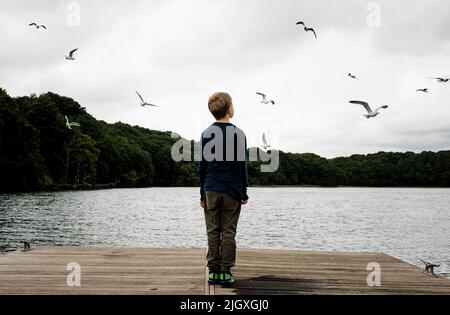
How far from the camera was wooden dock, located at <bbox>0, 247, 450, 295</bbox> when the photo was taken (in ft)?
17.5

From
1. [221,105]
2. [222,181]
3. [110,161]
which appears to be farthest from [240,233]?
[110,161]

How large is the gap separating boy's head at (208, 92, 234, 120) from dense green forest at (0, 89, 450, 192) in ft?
214

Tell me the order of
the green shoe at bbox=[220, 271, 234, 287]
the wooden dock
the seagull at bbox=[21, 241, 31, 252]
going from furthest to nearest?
1. the seagull at bbox=[21, 241, 31, 252]
2. the green shoe at bbox=[220, 271, 234, 287]
3. the wooden dock

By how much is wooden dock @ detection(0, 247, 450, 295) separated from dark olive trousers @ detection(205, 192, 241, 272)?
11.5 inches

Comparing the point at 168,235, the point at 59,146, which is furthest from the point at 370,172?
the point at 168,235

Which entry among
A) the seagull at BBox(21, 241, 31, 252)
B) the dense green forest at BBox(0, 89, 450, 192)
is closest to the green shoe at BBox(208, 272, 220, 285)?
the seagull at BBox(21, 241, 31, 252)

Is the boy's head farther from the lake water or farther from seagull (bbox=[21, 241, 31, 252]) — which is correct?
the lake water

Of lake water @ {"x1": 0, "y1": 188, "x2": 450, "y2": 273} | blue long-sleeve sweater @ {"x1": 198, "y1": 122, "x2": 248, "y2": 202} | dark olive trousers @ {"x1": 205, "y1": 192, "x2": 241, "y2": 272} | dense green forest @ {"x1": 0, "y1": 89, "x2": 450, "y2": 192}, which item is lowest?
lake water @ {"x1": 0, "y1": 188, "x2": 450, "y2": 273}

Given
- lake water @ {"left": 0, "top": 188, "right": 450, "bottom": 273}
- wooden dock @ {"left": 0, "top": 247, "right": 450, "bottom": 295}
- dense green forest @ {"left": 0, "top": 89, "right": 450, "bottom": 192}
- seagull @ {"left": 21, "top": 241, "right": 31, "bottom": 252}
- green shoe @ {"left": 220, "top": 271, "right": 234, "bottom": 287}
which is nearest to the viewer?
wooden dock @ {"left": 0, "top": 247, "right": 450, "bottom": 295}

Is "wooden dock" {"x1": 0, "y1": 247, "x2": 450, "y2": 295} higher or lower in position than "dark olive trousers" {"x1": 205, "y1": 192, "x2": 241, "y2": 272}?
lower

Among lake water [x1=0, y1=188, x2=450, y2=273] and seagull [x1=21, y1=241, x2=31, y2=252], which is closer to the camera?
seagull [x1=21, y1=241, x2=31, y2=252]

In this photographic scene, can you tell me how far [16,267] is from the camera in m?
6.48

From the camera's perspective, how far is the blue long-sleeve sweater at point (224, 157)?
18.1 ft

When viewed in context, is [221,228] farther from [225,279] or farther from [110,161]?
[110,161]
